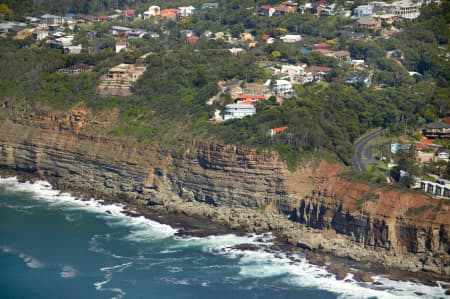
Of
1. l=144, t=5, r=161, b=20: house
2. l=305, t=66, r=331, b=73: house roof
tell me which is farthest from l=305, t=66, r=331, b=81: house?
l=144, t=5, r=161, b=20: house

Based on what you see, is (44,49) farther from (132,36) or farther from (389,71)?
(389,71)

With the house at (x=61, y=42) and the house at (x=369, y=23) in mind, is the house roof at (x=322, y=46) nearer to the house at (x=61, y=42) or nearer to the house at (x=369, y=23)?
the house at (x=369, y=23)

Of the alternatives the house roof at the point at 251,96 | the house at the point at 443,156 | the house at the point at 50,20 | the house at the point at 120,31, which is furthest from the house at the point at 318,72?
the house at the point at 50,20

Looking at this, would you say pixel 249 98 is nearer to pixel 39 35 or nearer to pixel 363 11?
pixel 363 11

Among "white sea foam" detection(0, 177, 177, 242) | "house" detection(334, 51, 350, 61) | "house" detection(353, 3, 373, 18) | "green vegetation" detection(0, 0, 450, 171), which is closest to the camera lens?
"white sea foam" detection(0, 177, 177, 242)

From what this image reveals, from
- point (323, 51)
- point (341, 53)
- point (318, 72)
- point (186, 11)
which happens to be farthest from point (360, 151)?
point (186, 11)

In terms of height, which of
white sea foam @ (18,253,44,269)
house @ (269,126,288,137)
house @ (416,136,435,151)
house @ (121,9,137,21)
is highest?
house @ (121,9,137,21)

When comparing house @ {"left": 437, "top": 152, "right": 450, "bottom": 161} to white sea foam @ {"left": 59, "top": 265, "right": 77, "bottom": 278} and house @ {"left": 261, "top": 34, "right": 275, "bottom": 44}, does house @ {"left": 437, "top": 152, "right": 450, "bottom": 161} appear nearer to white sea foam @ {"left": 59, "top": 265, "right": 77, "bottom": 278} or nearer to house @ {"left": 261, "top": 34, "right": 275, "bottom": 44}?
white sea foam @ {"left": 59, "top": 265, "right": 77, "bottom": 278}

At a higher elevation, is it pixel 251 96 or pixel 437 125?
pixel 251 96
